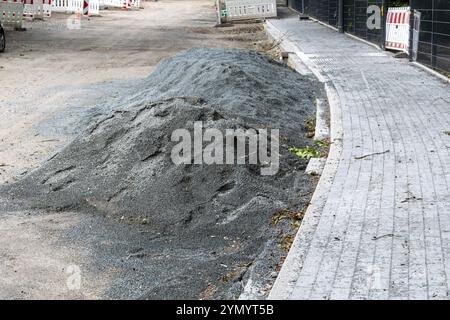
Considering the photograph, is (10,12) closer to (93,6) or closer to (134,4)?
(93,6)

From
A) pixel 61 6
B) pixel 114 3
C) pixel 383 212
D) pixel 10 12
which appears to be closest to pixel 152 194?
pixel 383 212

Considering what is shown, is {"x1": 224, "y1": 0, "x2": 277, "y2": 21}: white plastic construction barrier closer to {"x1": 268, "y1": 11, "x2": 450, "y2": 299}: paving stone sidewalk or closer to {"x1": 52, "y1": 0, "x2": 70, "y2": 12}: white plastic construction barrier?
{"x1": 52, "y1": 0, "x2": 70, "y2": 12}: white plastic construction barrier

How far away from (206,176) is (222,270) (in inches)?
72.2

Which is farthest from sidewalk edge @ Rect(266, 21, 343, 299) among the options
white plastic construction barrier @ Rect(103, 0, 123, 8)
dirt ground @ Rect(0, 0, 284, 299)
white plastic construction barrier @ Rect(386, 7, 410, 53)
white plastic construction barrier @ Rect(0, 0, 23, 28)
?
white plastic construction barrier @ Rect(103, 0, 123, 8)

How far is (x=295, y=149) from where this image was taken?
9.15 metres

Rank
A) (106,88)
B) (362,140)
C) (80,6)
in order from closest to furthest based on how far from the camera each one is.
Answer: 1. (362,140)
2. (106,88)
3. (80,6)

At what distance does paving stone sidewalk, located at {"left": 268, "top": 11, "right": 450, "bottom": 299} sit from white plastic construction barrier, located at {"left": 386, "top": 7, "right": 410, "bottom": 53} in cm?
597

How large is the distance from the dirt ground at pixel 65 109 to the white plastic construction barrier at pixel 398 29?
20.8 ft

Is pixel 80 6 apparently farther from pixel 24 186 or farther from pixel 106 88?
pixel 24 186

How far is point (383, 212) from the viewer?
6.66 m

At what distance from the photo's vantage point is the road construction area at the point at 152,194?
19.6 feet

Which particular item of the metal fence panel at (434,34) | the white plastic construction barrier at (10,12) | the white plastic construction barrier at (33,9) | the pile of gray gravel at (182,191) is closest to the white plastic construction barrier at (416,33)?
the metal fence panel at (434,34)

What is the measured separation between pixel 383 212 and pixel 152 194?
233 cm
